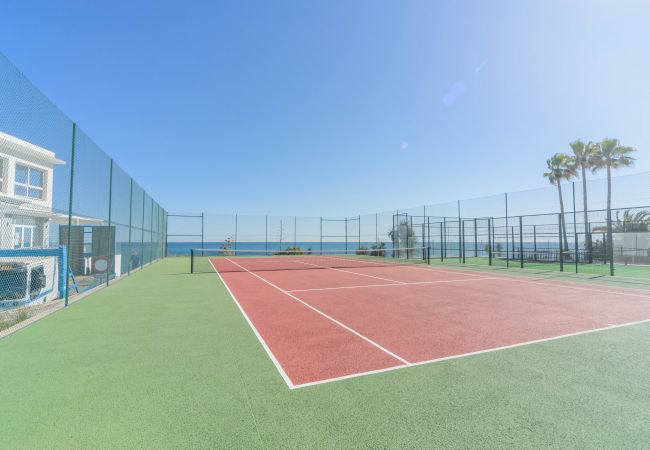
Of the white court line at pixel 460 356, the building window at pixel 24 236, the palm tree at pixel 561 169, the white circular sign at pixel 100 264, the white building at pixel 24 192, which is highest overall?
the palm tree at pixel 561 169

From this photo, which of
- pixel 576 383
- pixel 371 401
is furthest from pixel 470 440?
pixel 576 383

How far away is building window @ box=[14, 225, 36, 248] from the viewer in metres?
5.94

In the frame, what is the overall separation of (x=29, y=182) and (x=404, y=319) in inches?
280

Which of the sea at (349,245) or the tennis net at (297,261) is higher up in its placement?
the sea at (349,245)

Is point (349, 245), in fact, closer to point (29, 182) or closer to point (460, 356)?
point (29, 182)

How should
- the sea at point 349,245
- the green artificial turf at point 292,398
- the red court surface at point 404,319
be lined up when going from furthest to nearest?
the sea at point 349,245
the red court surface at point 404,319
the green artificial turf at point 292,398

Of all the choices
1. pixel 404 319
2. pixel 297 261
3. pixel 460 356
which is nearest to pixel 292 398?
pixel 460 356

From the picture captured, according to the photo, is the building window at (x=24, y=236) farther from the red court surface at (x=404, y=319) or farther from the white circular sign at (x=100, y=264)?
the red court surface at (x=404, y=319)

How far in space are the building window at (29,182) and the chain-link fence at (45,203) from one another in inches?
0.5

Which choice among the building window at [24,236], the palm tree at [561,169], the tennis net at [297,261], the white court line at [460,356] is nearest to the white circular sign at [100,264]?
the building window at [24,236]

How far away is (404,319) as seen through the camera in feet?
17.5

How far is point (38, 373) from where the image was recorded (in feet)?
10.2

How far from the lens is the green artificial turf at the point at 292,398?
2113 mm

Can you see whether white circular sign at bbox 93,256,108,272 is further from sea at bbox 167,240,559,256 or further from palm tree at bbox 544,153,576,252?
palm tree at bbox 544,153,576,252
